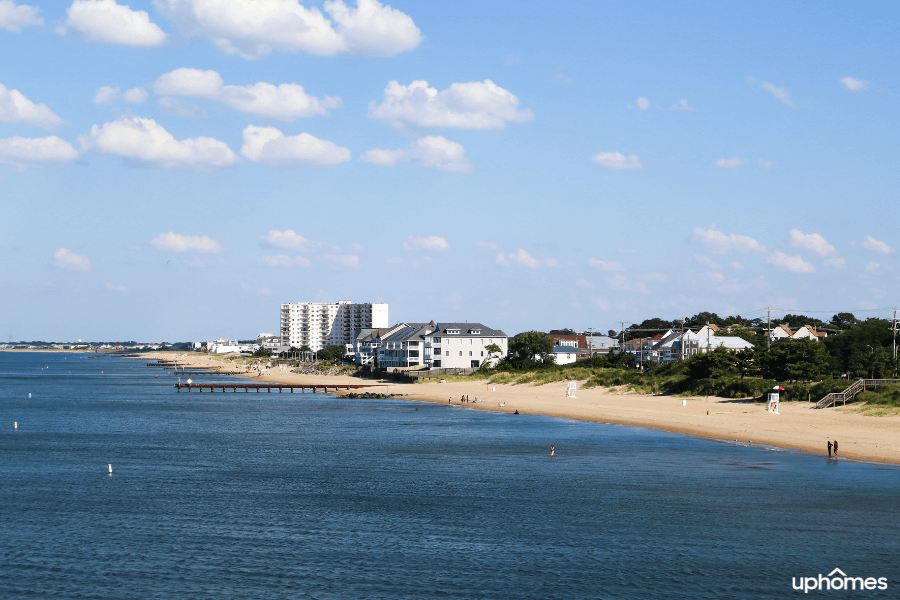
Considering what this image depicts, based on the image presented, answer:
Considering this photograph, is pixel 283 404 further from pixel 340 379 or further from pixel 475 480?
pixel 475 480

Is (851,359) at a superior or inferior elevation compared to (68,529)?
superior

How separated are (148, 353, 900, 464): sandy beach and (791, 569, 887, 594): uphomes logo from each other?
2905cm

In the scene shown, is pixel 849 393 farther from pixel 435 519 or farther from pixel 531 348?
pixel 531 348

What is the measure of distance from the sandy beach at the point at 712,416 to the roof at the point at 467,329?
33.4 metres

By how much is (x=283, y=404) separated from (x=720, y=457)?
268ft

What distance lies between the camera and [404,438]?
7519cm

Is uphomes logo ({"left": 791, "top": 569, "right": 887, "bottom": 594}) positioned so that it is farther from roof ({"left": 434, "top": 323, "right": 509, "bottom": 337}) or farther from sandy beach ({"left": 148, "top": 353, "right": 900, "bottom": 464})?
roof ({"left": 434, "top": 323, "right": 509, "bottom": 337})

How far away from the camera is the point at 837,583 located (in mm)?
29906

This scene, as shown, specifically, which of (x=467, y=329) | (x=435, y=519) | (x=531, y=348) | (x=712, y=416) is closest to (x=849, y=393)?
(x=712, y=416)

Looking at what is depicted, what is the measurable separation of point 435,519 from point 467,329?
137 metres

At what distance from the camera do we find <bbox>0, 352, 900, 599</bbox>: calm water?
31.0 metres

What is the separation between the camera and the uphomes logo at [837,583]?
29500 mm

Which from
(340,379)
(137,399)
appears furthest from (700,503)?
(340,379)

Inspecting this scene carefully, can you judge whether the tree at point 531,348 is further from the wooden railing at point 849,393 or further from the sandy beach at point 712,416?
the wooden railing at point 849,393
